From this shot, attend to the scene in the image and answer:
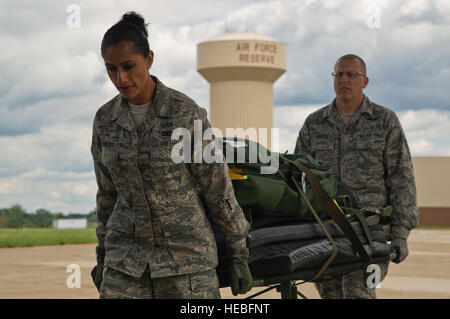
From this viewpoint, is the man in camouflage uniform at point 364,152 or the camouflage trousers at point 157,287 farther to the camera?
the man in camouflage uniform at point 364,152

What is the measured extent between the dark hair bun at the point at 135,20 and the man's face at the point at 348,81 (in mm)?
2233

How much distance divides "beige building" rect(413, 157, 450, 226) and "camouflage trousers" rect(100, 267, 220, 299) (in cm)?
3065

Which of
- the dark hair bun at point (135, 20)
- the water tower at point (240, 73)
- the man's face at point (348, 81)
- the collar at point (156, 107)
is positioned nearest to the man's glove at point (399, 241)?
the man's face at point (348, 81)

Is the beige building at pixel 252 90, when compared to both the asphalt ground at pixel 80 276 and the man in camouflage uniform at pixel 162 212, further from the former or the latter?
the man in camouflage uniform at pixel 162 212

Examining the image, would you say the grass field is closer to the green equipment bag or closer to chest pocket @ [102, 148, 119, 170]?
the green equipment bag

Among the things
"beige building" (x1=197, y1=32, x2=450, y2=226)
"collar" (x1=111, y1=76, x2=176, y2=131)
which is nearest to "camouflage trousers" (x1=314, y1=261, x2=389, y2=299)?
"collar" (x1=111, y1=76, x2=176, y2=131)

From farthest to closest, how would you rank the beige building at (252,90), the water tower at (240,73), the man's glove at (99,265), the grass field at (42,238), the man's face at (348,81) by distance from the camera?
1. the water tower at (240,73)
2. the beige building at (252,90)
3. the grass field at (42,238)
4. the man's face at (348,81)
5. the man's glove at (99,265)

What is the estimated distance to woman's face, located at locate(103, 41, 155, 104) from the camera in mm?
2986

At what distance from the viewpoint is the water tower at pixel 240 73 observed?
33156 millimetres

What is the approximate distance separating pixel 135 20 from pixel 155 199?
0.80 metres

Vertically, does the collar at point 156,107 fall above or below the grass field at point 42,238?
below

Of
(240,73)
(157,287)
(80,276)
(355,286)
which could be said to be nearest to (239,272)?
(157,287)
